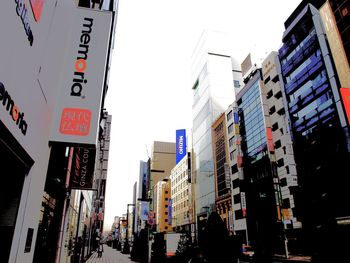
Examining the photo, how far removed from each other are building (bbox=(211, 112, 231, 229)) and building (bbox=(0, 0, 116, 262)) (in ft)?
204

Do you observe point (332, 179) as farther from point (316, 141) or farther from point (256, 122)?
point (256, 122)

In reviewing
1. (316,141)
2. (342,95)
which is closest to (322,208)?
(316,141)

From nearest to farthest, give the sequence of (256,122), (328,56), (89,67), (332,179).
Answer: (89,67)
(332,179)
(328,56)
(256,122)

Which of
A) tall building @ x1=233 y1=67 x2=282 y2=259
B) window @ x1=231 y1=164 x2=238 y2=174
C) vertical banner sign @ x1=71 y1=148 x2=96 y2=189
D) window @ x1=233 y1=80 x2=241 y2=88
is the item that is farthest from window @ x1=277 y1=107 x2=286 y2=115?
window @ x1=233 y1=80 x2=241 y2=88

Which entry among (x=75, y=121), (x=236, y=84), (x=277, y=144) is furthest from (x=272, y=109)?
(x=75, y=121)

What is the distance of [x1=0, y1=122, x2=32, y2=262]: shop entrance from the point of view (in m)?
4.47

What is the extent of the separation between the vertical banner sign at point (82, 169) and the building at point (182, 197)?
7799 cm

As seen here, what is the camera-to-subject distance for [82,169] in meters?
12.9

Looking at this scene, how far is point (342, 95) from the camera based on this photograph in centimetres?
3247

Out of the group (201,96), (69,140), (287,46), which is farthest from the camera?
(201,96)

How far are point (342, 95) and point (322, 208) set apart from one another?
15.8m

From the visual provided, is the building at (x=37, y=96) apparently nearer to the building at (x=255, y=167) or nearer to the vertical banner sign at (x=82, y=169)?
the vertical banner sign at (x=82, y=169)

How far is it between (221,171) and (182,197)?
114 ft

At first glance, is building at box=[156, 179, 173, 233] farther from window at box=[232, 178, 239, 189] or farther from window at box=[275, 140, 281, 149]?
window at box=[275, 140, 281, 149]
